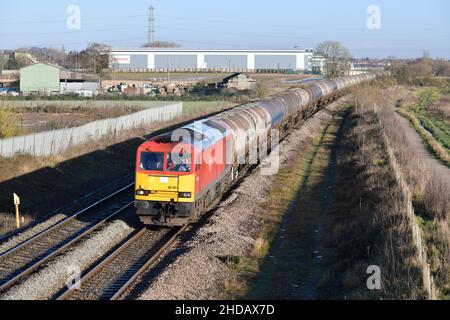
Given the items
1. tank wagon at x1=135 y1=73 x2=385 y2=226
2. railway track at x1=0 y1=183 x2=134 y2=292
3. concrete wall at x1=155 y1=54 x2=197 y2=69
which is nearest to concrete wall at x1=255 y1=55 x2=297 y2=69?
concrete wall at x1=155 y1=54 x2=197 y2=69

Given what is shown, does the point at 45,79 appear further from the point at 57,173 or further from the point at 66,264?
the point at 66,264

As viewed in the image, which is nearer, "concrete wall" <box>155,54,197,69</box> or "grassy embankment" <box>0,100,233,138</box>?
"grassy embankment" <box>0,100,233,138</box>

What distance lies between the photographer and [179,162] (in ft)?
55.5

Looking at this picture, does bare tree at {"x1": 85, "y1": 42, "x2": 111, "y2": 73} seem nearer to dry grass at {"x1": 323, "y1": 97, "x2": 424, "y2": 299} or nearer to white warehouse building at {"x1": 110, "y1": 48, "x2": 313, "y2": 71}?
white warehouse building at {"x1": 110, "y1": 48, "x2": 313, "y2": 71}

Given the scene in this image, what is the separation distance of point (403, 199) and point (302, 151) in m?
17.4

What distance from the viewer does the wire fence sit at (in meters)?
27.7

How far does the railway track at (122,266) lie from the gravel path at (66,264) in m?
0.41

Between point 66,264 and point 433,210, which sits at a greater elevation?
point 433,210

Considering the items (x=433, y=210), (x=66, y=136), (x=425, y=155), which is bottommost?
(x=433, y=210)

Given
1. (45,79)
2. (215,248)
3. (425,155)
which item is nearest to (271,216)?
(215,248)

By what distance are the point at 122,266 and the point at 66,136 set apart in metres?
18.7

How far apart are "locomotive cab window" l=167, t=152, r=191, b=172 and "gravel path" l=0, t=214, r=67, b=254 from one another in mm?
4192

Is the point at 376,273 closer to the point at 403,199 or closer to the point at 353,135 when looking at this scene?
the point at 403,199
